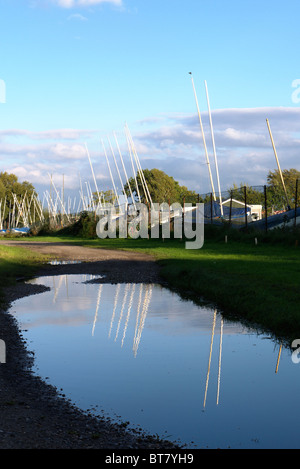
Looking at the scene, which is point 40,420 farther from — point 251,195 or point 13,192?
point 13,192

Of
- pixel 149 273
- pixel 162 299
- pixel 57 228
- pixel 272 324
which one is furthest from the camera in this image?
pixel 57 228

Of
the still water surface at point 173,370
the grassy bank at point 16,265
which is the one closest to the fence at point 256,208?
the grassy bank at point 16,265

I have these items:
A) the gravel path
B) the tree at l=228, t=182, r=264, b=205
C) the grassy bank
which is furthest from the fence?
the gravel path

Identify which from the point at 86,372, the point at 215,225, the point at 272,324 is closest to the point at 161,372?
the point at 86,372

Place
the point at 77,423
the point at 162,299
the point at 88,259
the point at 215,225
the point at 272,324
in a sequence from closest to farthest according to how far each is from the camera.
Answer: the point at 77,423, the point at 272,324, the point at 162,299, the point at 88,259, the point at 215,225

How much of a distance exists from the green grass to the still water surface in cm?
69

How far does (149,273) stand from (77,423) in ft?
53.5

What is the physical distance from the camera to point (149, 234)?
158 ft

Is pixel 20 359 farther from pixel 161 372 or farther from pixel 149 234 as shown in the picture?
pixel 149 234

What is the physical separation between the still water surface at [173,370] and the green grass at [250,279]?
694 millimetres

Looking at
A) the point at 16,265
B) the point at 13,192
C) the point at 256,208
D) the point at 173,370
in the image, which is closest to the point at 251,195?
the point at 256,208

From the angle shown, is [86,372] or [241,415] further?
[86,372]

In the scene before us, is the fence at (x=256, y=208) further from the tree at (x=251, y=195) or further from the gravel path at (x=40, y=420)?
the gravel path at (x=40, y=420)

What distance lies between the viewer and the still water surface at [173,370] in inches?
278
